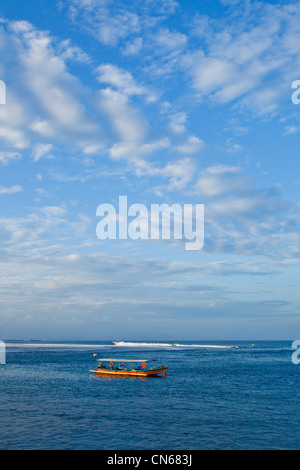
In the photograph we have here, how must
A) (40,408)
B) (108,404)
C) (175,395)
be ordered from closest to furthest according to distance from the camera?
(40,408) < (108,404) < (175,395)

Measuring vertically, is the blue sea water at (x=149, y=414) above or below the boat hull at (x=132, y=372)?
above

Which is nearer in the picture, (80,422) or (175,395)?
(80,422)

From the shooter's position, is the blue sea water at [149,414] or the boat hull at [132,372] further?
the boat hull at [132,372]

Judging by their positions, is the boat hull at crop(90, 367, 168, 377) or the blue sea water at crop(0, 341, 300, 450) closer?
the blue sea water at crop(0, 341, 300, 450)

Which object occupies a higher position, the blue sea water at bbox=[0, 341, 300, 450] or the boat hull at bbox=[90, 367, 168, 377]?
the blue sea water at bbox=[0, 341, 300, 450]

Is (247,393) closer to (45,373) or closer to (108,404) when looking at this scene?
(108,404)

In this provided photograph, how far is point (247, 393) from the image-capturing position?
169ft

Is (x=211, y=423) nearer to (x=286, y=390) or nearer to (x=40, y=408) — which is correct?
(x=40, y=408)

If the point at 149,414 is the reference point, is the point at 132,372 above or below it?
below

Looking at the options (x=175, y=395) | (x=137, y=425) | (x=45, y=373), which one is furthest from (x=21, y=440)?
(x=45, y=373)

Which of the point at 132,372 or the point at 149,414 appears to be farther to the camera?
the point at 132,372
